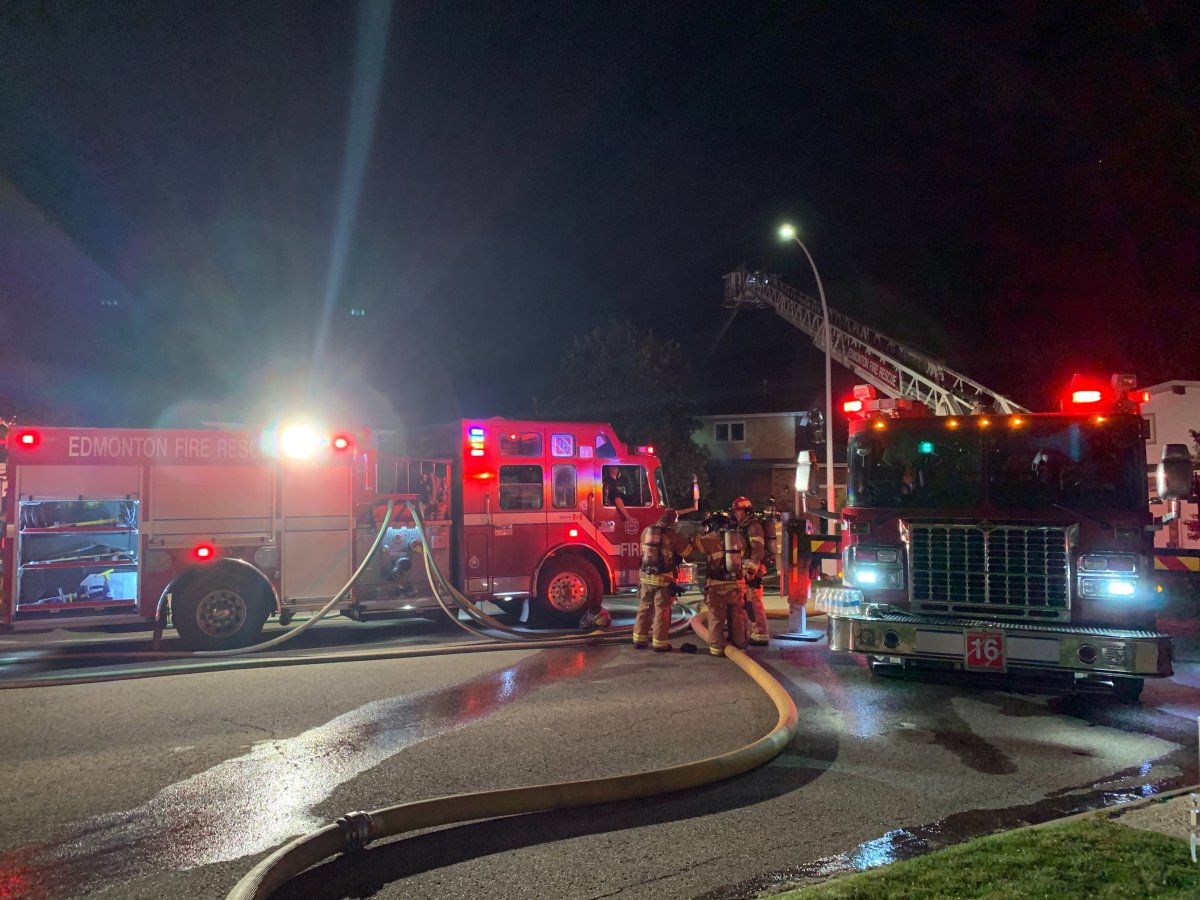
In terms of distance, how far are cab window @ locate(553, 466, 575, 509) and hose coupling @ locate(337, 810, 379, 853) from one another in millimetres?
6939

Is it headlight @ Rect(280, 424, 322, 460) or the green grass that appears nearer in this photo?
the green grass

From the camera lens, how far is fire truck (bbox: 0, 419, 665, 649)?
8.70 m

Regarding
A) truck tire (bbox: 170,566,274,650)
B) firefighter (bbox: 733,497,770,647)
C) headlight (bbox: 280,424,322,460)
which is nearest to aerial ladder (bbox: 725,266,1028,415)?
firefighter (bbox: 733,497,770,647)

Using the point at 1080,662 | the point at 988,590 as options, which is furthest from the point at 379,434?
the point at 1080,662

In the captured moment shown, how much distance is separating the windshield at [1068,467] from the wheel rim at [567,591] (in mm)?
5328

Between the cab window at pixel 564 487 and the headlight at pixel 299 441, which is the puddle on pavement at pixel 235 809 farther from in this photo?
the cab window at pixel 564 487

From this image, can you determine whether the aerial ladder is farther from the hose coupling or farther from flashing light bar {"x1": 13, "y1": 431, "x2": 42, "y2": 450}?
flashing light bar {"x1": 13, "y1": 431, "x2": 42, "y2": 450}

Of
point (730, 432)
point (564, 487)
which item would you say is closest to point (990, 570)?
point (564, 487)

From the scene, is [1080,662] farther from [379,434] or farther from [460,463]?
[379,434]

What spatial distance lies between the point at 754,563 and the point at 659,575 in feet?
3.48

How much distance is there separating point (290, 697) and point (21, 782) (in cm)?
230

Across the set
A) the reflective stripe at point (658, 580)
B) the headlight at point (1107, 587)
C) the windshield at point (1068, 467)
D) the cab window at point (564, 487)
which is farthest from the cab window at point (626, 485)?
the headlight at point (1107, 587)

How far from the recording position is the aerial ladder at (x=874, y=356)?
16156 mm

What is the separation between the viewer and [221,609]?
9242 millimetres
